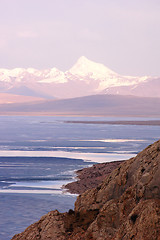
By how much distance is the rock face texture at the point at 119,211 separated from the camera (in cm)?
709

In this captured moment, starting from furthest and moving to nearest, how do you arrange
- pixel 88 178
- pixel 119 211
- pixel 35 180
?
pixel 88 178 < pixel 35 180 < pixel 119 211

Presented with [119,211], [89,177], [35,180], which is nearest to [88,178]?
[89,177]

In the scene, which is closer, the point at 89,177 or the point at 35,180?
the point at 35,180

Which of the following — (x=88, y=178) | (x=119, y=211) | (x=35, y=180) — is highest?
(x=119, y=211)

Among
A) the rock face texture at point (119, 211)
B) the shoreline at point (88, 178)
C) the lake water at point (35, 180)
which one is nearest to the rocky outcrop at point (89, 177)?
the shoreline at point (88, 178)

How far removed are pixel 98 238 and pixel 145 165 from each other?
1.43 meters

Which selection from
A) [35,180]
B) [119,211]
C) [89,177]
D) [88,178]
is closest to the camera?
[119,211]

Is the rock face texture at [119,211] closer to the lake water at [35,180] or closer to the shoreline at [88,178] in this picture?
the lake water at [35,180]

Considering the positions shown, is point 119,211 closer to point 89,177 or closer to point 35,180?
point 35,180

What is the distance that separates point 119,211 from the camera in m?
7.89

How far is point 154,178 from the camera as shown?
747 cm

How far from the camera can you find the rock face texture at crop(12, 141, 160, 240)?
7090 mm

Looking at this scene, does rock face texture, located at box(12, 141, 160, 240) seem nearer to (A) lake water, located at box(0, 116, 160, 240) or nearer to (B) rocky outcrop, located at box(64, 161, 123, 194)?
(A) lake water, located at box(0, 116, 160, 240)

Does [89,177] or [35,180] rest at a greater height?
[89,177]
